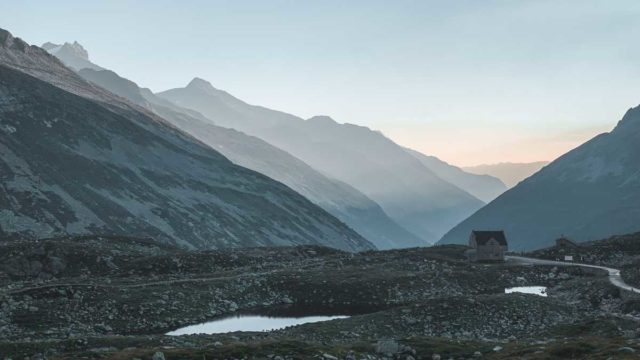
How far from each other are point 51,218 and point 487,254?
337ft

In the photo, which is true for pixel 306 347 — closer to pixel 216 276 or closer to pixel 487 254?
pixel 216 276

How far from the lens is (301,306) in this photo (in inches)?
2803

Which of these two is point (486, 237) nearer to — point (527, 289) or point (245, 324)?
point (527, 289)

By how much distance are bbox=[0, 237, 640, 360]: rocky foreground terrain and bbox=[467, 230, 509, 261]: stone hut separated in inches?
481

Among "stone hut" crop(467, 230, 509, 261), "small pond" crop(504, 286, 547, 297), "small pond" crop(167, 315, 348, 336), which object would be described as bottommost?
"small pond" crop(167, 315, 348, 336)

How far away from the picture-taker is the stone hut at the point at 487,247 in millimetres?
114812

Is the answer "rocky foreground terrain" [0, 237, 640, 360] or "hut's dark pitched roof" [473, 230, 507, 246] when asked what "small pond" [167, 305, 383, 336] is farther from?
"hut's dark pitched roof" [473, 230, 507, 246]

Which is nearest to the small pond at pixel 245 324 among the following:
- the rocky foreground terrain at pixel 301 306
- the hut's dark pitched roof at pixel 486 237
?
the rocky foreground terrain at pixel 301 306

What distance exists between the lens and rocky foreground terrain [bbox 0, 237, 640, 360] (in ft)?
123

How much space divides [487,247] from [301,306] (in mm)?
56253

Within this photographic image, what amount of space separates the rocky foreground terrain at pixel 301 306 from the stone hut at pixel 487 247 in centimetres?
1223

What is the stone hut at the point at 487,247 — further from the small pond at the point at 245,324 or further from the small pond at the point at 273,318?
the small pond at the point at 245,324

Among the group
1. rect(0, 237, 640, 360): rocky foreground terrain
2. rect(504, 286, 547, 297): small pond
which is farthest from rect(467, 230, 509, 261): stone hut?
rect(504, 286, 547, 297): small pond

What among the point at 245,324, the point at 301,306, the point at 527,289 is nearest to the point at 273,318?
the point at 245,324
